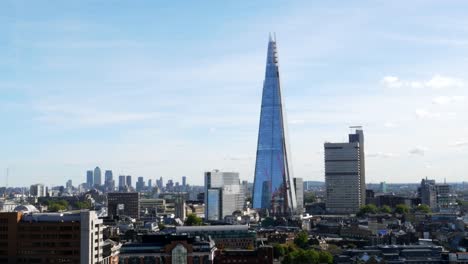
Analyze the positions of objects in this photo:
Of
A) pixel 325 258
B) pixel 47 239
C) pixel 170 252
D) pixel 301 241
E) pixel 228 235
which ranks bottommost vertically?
pixel 325 258

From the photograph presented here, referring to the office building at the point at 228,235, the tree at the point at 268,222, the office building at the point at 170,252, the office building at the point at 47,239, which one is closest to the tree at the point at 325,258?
the office building at the point at 170,252

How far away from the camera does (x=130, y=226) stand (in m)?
152

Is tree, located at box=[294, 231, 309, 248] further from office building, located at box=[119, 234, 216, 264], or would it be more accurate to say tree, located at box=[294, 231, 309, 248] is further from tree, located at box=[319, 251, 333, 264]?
office building, located at box=[119, 234, 216, 264]

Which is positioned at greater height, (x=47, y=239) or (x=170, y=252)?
(x=47, y=239)

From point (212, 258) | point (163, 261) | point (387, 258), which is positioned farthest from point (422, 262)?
point (163, 261)

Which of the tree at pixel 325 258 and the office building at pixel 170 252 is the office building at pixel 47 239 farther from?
the tree at pixel 325 258

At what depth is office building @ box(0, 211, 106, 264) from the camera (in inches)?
2862

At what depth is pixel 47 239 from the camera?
73.0 m

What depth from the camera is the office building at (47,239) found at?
7269 centimetres

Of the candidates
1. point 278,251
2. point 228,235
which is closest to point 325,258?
point 278,251

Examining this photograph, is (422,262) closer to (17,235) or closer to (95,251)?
(95,251)

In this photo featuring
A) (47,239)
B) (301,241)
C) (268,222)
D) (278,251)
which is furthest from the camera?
(268,222)

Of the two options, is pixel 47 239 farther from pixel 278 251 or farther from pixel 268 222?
pixel 268 222

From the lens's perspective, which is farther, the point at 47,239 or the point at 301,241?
the point at 301,241
